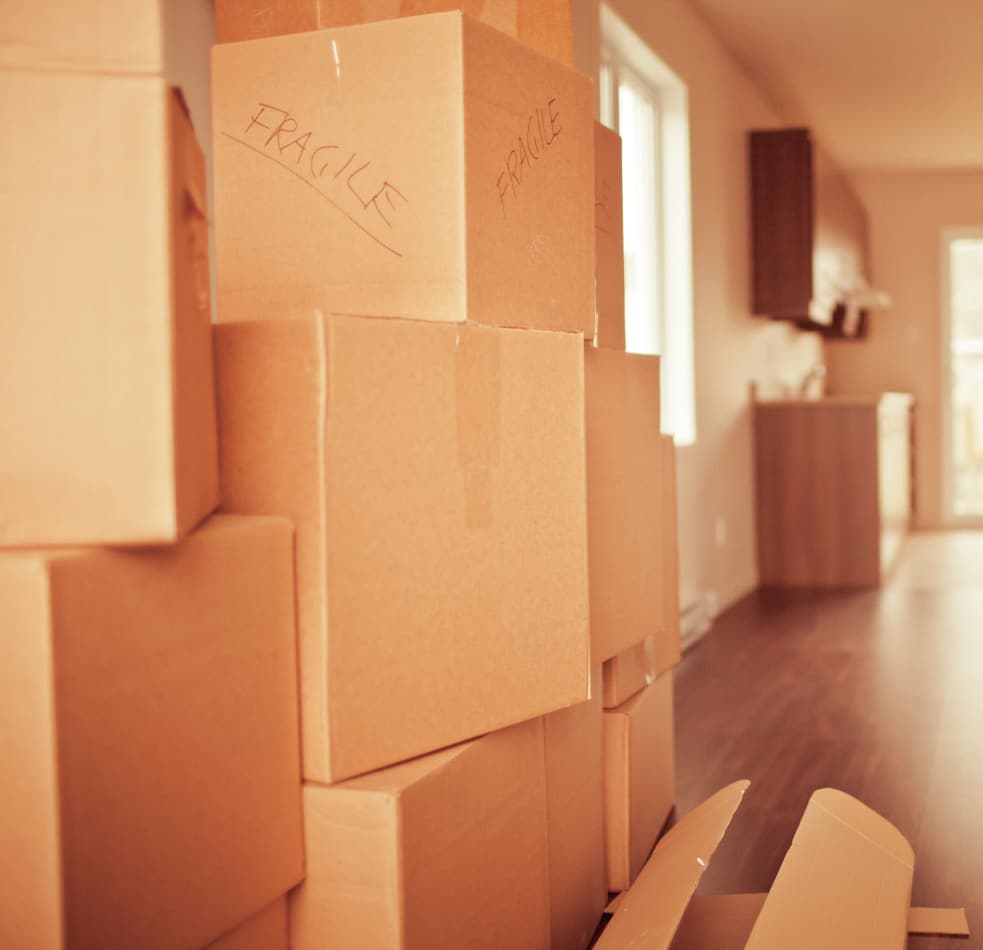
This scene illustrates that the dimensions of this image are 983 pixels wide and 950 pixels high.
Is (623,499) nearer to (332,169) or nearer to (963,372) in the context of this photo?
(332,169)

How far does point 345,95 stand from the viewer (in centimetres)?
130

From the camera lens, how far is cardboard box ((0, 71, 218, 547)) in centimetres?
93

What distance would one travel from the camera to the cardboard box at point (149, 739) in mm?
892

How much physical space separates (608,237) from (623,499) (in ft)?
1.35

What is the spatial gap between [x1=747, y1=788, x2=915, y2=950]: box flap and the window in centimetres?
262

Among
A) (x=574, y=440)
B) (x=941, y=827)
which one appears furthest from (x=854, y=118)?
(x=574, y=440)

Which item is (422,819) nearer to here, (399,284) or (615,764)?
(399,284)

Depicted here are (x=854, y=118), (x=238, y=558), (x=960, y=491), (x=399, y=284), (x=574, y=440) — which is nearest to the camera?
(x=238, y=558)

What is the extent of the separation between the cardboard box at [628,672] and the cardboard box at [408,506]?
1.59 ft

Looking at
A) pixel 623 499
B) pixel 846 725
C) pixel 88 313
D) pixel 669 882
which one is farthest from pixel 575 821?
pixel 846 725

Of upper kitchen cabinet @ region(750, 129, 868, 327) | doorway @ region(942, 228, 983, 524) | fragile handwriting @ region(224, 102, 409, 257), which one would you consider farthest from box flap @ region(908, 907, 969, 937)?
doorway @ region(942, 228, 983, 524)

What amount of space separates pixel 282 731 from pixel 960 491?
25.0 ft

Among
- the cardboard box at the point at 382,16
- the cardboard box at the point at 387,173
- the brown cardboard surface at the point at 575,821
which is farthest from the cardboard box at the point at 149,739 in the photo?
the cardboard box at the point at 382,16

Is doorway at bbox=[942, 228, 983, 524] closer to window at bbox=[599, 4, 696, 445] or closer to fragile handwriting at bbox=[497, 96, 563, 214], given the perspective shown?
window at bbox=[599, 4, 696, 445]
